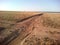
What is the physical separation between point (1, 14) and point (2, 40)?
449 millimetres

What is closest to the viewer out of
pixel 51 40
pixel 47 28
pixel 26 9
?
pixel 51 40

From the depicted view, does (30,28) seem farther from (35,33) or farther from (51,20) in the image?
(51,20)

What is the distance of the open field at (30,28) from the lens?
152 centimetres

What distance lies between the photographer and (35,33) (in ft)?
5.18

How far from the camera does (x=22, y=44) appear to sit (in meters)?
1.53

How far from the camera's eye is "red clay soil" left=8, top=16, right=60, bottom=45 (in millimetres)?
1491

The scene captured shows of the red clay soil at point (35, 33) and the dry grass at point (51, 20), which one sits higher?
the dry grass at point (51, 20)

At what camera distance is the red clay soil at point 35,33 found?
149cm

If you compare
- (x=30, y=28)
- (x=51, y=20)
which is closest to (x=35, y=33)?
(x=30, y=28)

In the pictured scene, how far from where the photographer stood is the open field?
152 centimetres

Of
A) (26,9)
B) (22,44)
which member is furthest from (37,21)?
(22,44)

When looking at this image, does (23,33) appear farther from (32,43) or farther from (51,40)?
(51,40)

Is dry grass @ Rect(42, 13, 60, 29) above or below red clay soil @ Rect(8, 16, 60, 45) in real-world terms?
above

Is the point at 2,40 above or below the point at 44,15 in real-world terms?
below
